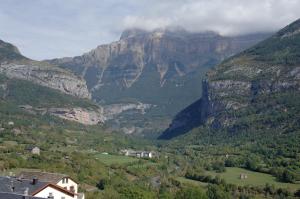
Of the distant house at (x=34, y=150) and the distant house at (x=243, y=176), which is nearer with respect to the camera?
the distant house at (x=243, y=176)

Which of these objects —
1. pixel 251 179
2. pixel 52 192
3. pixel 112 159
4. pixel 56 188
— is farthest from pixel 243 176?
pixel 52 192

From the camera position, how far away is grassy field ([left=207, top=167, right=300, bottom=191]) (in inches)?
4822

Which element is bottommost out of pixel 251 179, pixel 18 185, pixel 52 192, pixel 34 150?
pixel 251 179

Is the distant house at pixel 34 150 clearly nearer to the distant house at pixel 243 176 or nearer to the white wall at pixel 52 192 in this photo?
the distant house at pixel 243 176

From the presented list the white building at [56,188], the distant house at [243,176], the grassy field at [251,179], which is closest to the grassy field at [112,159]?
the grassy field at [251,179]

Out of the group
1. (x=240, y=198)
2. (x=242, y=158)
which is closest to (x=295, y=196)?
(x=240, y=198)

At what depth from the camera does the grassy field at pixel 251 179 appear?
402 feet

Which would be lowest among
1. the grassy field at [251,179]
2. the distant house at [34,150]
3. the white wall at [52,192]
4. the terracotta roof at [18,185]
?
the grassy field at [251,179]

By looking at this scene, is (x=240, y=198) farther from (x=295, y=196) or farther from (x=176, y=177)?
(x=176, y=177)

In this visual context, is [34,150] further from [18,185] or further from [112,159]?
[18,185]

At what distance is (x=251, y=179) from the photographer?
131500 mm

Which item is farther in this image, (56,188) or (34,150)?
(34,150)

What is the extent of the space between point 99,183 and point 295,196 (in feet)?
113

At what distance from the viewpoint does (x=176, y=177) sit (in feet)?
446
